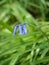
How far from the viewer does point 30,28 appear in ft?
4.80

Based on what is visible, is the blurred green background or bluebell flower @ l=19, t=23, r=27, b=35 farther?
bluebell flower @ l=19, t=23, r=27, b=35

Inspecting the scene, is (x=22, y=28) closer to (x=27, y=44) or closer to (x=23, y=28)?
(x=23, y=28)

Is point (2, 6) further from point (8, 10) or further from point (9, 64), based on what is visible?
point (9, 64)

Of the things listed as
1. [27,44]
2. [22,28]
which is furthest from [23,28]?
[27,44]

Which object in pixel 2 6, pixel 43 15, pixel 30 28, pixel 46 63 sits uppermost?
pixel 2 6

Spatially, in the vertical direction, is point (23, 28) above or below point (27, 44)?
above

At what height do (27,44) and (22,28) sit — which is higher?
(22,28)

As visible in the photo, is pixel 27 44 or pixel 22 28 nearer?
pixel 27 44

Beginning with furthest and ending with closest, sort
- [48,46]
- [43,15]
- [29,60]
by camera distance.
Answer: [43,15]
[29,60]
[48,46]

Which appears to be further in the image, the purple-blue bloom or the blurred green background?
the purple-blue bloom

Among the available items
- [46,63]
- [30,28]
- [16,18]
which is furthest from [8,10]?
[46,63]

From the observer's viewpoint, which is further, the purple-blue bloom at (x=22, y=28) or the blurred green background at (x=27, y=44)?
the purple-blue bloom at (x=22, y=28)

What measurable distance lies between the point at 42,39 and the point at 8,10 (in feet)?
2.72

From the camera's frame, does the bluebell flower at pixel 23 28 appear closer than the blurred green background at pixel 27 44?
No
